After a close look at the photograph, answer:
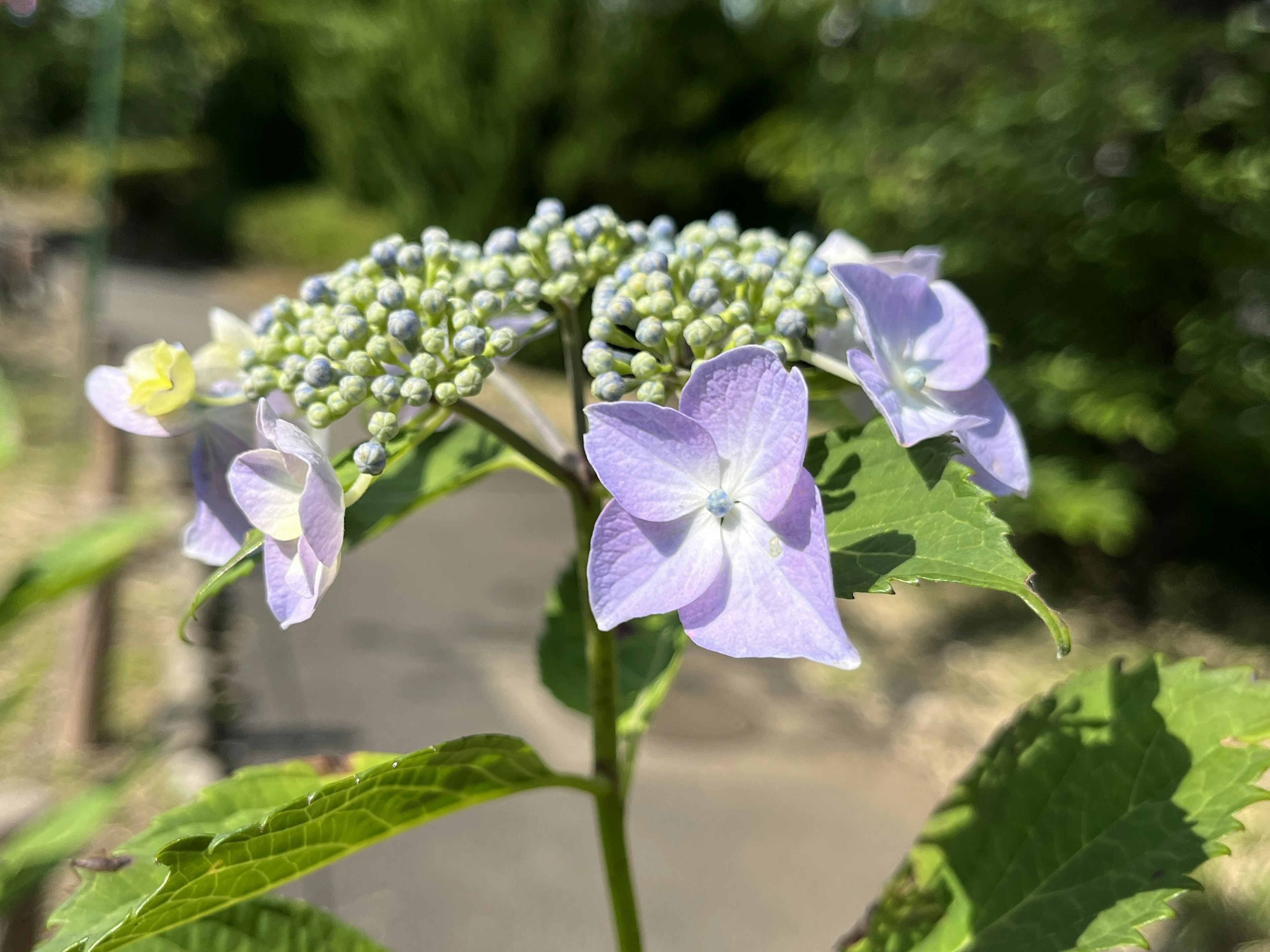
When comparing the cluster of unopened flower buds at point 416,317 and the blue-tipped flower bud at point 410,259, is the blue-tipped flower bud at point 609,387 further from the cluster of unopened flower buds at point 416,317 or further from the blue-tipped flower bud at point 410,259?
the blue-tipped flower bud at point 410,259

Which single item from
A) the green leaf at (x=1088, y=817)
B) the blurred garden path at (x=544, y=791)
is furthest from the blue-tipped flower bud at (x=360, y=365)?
the blurred garden path at (x=544, y=791)

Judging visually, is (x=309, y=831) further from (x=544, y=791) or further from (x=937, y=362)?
(x=544, y=791)

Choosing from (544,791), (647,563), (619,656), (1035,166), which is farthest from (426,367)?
(1035,166)

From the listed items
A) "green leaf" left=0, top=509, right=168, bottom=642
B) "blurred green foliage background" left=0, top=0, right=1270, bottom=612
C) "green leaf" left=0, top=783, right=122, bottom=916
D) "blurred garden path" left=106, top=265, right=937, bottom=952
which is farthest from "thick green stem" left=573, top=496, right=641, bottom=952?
"blurred green foliage background" left=0, top=0, right=1270, bottom=612

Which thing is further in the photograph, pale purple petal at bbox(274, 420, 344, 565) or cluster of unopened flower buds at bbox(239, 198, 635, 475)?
cluster of unopened flower buds at bbox(239, 198, 635, 475)

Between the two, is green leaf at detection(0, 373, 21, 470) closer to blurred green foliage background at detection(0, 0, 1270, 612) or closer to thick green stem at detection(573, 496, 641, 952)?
thick green stem at detection(573, 496, 641, 952)
